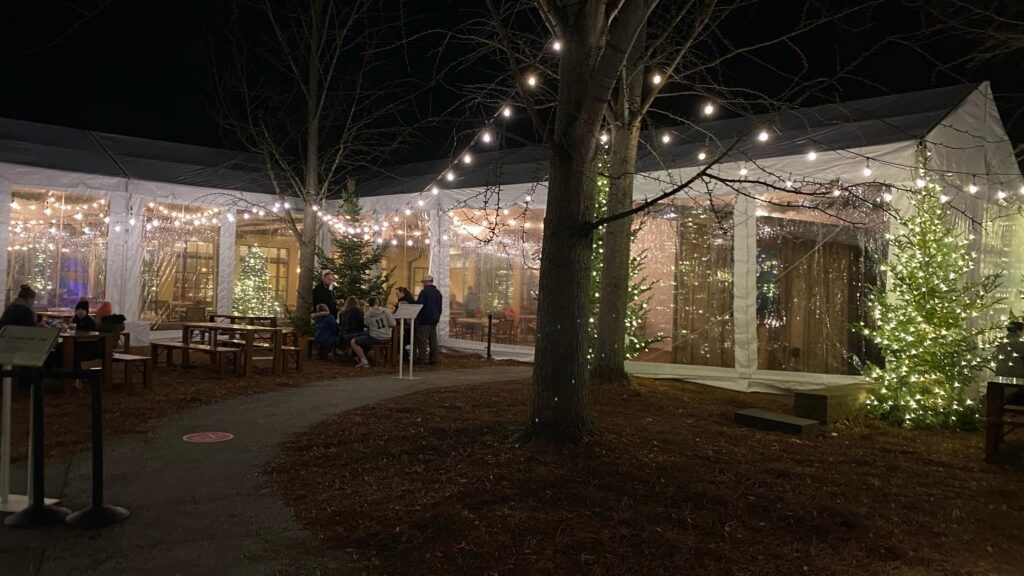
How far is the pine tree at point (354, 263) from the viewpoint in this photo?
15.5 meters

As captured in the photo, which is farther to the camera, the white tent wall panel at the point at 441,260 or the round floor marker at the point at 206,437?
the white tent wall panel at the point at 441,260

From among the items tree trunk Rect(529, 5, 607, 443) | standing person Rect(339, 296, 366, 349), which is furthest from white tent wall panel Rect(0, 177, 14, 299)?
tree trunk Rect(529, 5, 607, 443)

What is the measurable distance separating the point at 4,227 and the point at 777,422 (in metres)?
14.3

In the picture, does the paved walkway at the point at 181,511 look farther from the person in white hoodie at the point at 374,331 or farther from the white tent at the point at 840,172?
the white tent at the point at 840,172

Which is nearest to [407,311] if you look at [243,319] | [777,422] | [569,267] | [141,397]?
[141,397]

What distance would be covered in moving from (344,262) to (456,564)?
12.5m

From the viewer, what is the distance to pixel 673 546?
4.05 metres

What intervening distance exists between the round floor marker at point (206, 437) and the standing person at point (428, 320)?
6.18 meters

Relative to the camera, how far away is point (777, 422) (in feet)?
25.1

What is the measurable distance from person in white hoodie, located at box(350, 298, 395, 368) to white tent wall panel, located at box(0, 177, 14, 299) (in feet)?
23.8

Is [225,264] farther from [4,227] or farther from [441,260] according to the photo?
[441,260]

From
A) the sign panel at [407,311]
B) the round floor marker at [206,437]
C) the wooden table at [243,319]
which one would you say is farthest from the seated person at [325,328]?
the round floor marker at [206,437]

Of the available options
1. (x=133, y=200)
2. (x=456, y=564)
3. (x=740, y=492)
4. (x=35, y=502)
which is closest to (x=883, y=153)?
(x=740, y=492)

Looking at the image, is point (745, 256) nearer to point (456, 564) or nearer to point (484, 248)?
point (484, 248)
